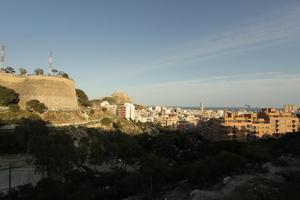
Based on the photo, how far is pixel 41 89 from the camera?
47.3m

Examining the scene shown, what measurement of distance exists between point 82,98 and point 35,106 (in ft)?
76.5

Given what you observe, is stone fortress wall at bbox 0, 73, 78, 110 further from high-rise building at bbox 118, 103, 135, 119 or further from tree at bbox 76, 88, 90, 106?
high-rise building at bbox 118, 103, 135, 119

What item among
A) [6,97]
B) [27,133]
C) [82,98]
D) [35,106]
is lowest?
[27,133]

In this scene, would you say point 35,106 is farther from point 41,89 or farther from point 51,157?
point 51,157

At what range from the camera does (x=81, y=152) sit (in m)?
29.6

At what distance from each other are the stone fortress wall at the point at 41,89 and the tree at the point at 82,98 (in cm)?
1327

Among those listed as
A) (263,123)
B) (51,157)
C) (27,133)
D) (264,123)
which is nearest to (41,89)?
(27,133)

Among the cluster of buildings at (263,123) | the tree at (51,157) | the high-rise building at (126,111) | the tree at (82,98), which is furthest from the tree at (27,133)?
the high-rise building at (126,111)

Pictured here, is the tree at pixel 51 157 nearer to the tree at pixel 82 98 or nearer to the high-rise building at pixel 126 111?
the tree at pixel 82 98

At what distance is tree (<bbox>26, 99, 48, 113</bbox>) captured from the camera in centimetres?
4291

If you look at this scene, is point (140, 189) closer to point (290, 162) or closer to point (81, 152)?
point (81, 152)

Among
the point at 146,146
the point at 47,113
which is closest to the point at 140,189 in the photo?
the point at 146,146

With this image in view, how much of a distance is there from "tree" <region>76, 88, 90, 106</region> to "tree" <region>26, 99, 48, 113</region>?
1938cm

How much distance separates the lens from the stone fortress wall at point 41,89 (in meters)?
46.4
